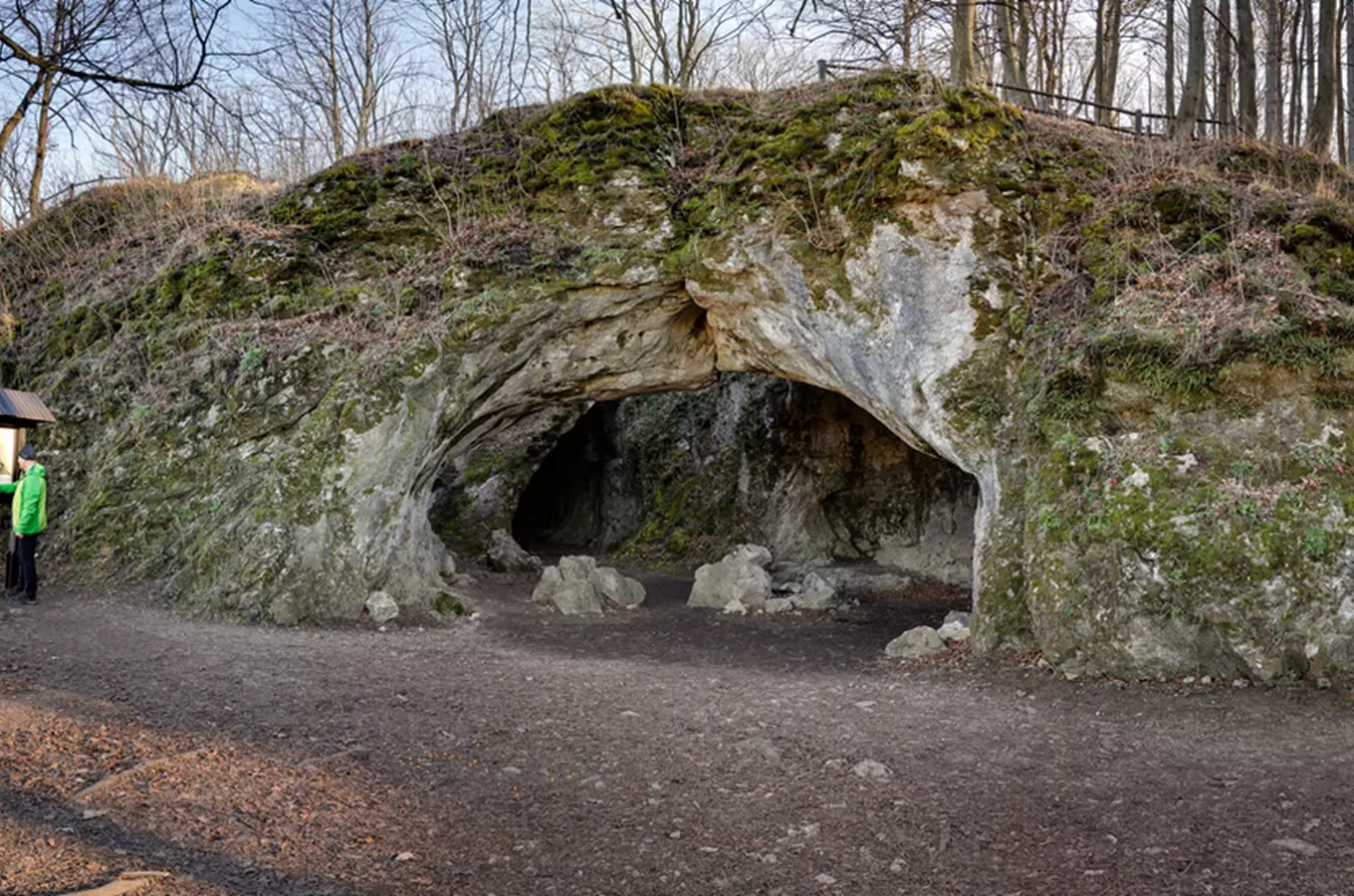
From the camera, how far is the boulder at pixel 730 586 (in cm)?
1102

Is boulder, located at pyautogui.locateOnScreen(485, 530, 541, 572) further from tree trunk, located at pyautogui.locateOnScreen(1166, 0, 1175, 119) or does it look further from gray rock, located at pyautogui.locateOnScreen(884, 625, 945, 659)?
tree trunk, located at pyautogui.locateOnScreen(1166, 0, 1175, 119)

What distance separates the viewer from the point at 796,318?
374 inches

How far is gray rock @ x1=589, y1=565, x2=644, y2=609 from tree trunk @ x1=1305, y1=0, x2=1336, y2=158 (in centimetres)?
985

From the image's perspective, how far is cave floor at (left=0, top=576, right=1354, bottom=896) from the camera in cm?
352

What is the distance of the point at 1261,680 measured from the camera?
600 cm

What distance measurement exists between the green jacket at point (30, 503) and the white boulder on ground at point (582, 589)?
4844 millimetres

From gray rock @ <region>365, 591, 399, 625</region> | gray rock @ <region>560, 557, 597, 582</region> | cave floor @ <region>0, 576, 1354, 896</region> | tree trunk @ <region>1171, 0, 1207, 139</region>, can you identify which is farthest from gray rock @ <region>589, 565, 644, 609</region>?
tree trunk @ <region>1171, 0, 1207, 139</region>

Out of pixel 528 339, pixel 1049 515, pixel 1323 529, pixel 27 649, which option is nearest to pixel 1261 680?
pixel 1323 529

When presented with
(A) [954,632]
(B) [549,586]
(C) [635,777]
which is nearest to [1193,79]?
(A) [954,632]

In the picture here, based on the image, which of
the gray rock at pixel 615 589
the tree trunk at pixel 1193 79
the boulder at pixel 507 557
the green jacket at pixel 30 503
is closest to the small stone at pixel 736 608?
the gray rock at pixel 615 589

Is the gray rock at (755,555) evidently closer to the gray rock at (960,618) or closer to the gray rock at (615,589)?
the gray rock at (615,589)

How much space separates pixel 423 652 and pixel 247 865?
4.20 metres

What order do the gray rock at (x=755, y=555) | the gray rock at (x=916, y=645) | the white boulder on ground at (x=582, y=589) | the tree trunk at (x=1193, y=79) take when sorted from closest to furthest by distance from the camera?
the gray rock at (x=916, y=645) → the white boulder on ground at (x=582, y=589) → the tree trunk at (x=1193, y=79) → the gray rock at (x=755, y=555)

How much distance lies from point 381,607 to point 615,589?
2906mm
